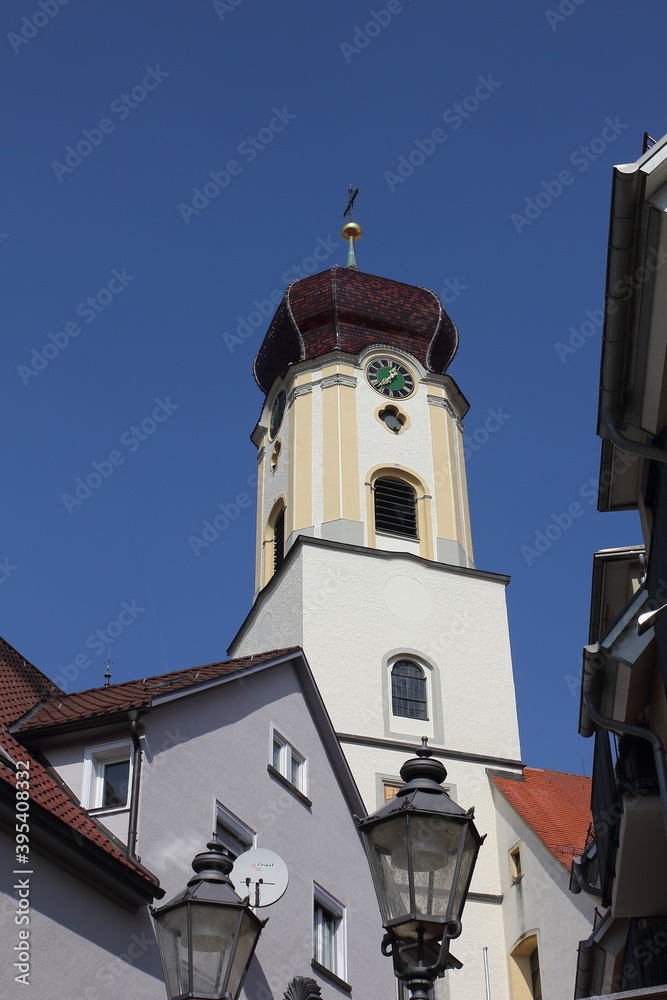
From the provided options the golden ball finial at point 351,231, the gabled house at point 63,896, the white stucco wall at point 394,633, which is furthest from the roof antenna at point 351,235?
the gabled house at point 63,896

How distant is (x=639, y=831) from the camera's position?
9.77 m

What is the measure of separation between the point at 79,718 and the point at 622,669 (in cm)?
474

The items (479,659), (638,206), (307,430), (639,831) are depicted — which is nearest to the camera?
(638,206)

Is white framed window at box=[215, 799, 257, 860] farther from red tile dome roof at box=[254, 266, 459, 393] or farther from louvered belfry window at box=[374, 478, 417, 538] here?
red tile dome roof at box=[254, 266, 459, 393]

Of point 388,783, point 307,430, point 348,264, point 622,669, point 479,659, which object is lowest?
point 622,669

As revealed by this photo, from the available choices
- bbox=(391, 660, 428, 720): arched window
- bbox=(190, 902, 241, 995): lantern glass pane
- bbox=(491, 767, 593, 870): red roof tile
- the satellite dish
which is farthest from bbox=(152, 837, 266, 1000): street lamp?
bbox=(391, 660, 428, 720): arched window

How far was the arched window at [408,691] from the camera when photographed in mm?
24688

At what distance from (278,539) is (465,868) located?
24.6 metres

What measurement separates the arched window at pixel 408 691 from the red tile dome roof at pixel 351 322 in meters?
9.05

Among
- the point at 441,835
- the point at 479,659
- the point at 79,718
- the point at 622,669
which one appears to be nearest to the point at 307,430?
the point at 479,659

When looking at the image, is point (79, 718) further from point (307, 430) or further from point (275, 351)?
point (275, 351)

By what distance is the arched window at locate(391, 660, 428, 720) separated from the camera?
2469 cm

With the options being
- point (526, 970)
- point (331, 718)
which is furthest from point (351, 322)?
point (526, 970)

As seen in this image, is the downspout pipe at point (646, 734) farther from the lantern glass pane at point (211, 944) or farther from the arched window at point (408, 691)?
the arched window at point (408, 691)
